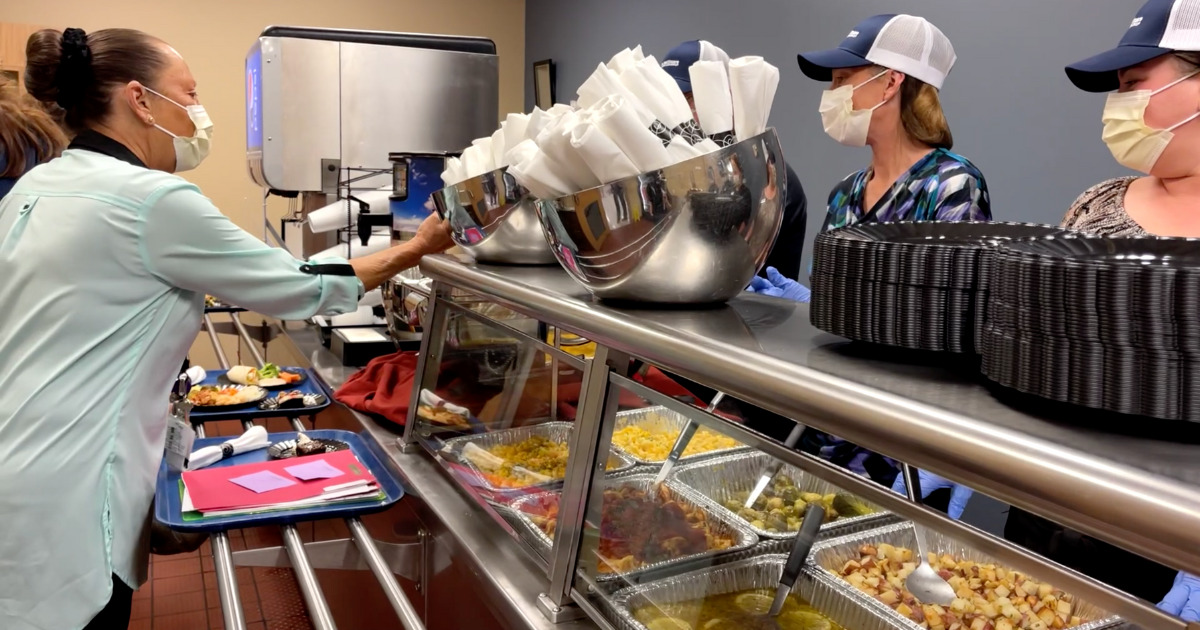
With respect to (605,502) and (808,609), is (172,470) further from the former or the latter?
(808,609)

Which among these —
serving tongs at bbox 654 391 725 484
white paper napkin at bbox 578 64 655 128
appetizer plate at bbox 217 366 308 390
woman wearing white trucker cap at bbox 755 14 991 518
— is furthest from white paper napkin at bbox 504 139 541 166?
appetizer plate at bbox 217 366 308 390

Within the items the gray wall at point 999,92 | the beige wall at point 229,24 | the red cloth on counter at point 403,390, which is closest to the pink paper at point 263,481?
the red cloth on counter at point 403,390

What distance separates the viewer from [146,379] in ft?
6.34

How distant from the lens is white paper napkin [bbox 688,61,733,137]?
1.33m

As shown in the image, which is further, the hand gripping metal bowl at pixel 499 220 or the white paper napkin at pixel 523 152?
the hand gripping metal bowl at pixel 499 220

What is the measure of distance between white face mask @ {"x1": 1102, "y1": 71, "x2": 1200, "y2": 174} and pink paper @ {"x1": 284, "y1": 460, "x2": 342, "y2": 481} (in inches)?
84.9

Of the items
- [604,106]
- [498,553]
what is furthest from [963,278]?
[498,553]

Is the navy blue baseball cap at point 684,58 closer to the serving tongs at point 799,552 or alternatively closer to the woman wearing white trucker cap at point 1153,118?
the woman wearing white trucker cap at point 1153,118

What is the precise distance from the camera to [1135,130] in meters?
2.15

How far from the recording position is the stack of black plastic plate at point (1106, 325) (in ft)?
2.09

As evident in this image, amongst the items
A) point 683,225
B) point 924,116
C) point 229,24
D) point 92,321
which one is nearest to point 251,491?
point 92,321

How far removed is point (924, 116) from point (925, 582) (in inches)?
68.2

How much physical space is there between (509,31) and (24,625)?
263 inches

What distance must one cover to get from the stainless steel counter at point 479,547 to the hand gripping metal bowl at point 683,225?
543mm
